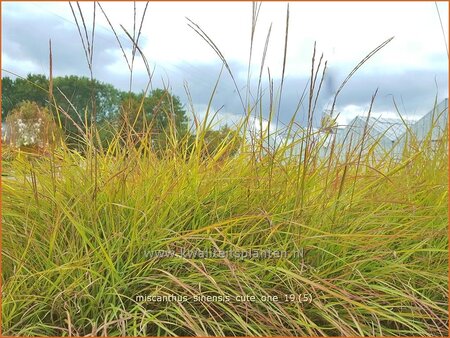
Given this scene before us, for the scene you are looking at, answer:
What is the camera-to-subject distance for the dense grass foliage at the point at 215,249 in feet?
4.25

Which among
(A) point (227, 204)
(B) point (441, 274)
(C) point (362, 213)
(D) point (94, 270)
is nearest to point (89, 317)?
(D) point (94, 270)

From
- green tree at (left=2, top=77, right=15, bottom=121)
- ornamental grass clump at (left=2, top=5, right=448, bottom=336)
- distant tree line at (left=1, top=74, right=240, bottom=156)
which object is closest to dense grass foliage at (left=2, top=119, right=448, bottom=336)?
ornamental grass clump at (left=2, top=5, right=448, bottom=336)

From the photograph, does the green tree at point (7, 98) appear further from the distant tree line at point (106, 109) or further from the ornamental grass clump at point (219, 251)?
the ornamental grass clump at point (219, 251)

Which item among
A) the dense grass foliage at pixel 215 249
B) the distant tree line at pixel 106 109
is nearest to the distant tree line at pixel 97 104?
the distant tree line at pixel 106 109

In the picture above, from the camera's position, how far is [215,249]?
4.62 ft

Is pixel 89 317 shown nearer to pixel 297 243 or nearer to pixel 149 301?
pixel 149 301

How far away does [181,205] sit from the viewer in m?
1.54

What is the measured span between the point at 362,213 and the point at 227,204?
55 centimetres

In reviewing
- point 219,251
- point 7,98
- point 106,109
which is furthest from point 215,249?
point 7,98

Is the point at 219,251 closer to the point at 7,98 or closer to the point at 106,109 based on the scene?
the point at 106,109

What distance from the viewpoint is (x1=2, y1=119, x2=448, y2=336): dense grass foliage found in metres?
1.29

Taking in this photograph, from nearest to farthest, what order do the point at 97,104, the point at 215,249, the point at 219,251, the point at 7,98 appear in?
the point at 219,251 < the point at 215,249 < the point at 97,104 < the point at 7,98

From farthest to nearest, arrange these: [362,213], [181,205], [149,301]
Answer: [362,213] < [181,205] < [149,301]

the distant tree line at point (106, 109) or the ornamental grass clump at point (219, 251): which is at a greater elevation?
the distant tree line at point (106, 109)
